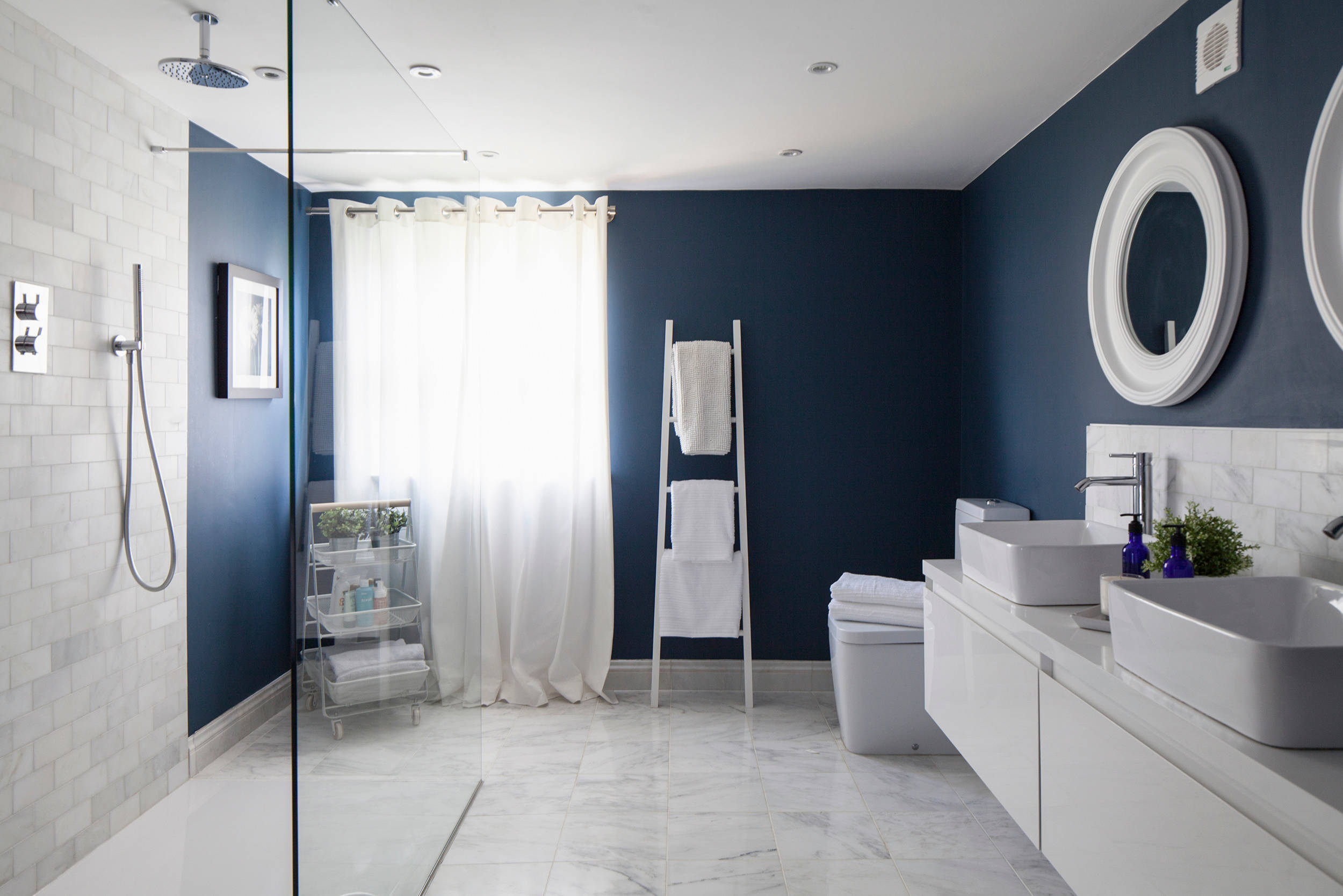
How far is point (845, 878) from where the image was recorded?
2.22m

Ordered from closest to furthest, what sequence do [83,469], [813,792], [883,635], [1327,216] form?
[1327,216] < [83,469] < [813,792] < [883,635]

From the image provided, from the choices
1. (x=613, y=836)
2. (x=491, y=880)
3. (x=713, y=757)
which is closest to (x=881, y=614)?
(x=713, y=757)

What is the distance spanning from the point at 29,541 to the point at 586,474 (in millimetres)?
1999

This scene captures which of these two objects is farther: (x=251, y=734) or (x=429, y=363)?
(x=251, y=734)

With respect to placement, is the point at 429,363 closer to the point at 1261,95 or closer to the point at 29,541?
the point at 29,541

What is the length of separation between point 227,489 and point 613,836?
6.16ft

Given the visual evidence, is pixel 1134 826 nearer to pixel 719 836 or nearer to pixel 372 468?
pixel 719 836

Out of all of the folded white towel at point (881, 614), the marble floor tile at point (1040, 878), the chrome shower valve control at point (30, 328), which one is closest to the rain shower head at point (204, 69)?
A: the chrome shower valve control at point (30, 328)

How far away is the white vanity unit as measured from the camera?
980mm

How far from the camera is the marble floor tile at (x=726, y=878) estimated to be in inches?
85.5

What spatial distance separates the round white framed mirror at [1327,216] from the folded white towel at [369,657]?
6.69 feet

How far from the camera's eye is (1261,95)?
180 cm

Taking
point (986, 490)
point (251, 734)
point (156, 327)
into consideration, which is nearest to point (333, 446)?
point (156, 327)

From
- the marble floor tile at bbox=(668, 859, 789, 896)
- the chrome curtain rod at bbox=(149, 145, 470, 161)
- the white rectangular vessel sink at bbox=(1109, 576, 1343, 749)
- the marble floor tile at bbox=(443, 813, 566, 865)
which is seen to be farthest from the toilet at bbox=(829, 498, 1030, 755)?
the chrome curtain rod at bbox=(149, 145, 470, 161)
